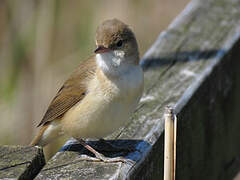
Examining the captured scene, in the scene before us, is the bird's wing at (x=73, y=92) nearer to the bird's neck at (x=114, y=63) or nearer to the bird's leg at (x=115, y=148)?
the bird's neck at (x=114, y=63)

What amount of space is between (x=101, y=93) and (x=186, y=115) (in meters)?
0.45

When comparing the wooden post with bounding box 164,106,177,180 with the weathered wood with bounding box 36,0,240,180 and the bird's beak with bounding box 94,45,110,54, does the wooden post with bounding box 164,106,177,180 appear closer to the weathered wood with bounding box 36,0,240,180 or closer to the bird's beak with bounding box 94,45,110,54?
the weathered wood with bounding box 36,0,240,180

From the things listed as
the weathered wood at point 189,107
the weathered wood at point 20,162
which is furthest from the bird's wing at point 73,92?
the weathered wood at point 20,162

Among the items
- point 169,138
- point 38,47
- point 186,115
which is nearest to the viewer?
point 169,138

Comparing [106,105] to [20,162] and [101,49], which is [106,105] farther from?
[20,162]

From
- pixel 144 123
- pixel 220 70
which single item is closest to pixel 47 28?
pixel 220 70

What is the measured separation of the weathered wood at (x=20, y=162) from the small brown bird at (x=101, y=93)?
1.58ft

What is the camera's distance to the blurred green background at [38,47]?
4.30m

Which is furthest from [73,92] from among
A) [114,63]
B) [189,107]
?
[189,107]

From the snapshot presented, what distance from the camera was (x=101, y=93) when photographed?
2.59 m

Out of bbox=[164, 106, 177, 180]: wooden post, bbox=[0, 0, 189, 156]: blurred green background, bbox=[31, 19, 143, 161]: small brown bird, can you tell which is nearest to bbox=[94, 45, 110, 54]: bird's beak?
bbox=[31, 19, 143, 161]: small brown bird

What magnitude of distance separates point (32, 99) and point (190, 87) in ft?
7.09

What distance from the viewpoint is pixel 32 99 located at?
444 cm

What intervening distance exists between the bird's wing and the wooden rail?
0.86ft
